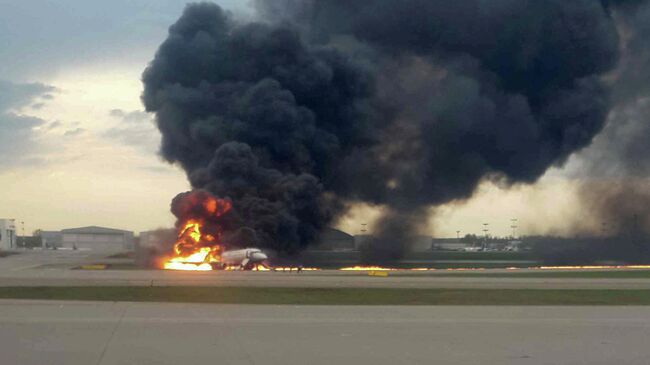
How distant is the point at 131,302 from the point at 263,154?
43637mm

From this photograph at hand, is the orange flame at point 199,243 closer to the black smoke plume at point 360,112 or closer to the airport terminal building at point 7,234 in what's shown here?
the black smoke plume at point 360,112

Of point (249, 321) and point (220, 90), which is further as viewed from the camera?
point (220, 90)

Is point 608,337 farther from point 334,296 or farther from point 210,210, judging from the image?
point 210,210

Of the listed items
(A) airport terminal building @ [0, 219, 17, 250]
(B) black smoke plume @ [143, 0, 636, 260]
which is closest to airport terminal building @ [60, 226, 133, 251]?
(A) airport terminal building @ [0, 219, 17, 250]

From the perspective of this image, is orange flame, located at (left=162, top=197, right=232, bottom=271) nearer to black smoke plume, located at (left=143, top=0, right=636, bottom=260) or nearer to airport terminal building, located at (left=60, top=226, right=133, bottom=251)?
black smoke plume, located at (left=143, top=0, right=636, bottom=260)

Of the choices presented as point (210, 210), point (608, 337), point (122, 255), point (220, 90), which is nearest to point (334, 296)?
point (608, 337)

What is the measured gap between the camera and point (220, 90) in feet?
253

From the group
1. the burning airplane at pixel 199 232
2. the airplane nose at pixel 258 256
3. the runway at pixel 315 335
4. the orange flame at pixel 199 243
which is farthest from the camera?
the orange flame at pixel 199 243

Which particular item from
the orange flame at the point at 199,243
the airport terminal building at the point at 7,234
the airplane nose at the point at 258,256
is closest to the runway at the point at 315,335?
the airplane nose at the point at 258,256

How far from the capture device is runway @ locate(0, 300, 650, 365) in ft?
56.1

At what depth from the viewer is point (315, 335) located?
20.9m

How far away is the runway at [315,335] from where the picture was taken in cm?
1709

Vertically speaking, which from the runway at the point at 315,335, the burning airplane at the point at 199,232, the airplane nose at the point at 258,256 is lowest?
the runway at the point at 315,335

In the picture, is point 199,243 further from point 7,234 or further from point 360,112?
point 7,234
